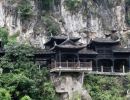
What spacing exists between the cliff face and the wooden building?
2.95 meters

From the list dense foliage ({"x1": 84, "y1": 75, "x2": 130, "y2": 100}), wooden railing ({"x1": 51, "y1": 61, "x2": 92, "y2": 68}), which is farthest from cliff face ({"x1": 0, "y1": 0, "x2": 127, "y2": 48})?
dense foliage ({"x1": 84, "y1": 75, "x2": 130, "y2": 100})

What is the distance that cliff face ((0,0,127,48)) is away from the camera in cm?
4162

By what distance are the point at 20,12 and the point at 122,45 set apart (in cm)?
1155

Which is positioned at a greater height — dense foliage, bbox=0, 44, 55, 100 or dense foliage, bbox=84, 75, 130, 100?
dense foliage, bbox=0, 44, 55, 100

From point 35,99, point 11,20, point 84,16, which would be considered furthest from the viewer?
point 84,16

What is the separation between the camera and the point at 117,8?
46.7 metres


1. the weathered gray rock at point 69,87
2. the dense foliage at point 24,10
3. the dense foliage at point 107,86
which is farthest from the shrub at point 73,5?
Result: the weathered gray rock at point 69,87

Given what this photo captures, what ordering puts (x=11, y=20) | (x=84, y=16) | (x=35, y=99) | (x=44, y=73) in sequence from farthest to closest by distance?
(x=84, y=16) < (x=11, y=20) < (x=44, y=73) < (x=35, y=99)

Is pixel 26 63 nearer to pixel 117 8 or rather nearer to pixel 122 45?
pixel 122 45

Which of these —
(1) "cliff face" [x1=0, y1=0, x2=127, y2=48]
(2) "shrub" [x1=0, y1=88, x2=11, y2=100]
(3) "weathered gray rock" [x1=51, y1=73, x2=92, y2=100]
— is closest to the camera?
(2) "shrub" [x1=0, y1=88, x2=11, y2=100]

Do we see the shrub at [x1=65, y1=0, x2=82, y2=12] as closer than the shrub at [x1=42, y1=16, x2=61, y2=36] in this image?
No

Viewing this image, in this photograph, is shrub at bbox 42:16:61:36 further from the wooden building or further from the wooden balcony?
the wooden balcony

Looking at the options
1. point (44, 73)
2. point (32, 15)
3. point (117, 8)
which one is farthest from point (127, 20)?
point (44, 73)

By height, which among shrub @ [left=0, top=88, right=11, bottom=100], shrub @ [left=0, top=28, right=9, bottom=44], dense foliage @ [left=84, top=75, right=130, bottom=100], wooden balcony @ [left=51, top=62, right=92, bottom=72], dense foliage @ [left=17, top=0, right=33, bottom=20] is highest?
dense foliage @ [left=17, top=0, right=33, bottom=20]
